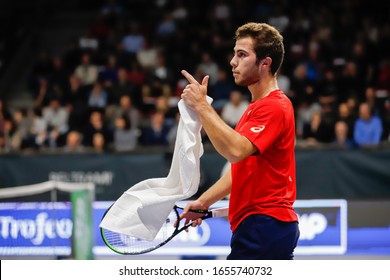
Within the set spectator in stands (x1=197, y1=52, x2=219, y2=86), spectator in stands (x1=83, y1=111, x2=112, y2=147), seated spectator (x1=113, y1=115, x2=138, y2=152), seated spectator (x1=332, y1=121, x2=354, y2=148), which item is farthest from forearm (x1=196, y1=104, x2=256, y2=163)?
spectator in stands (x1=197, y1=52, x2=219, y2=86)

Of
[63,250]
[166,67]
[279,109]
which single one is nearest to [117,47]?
[166,67]

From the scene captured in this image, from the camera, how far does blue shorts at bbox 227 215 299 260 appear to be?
444 cm

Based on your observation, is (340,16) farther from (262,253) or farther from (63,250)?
(262,253)

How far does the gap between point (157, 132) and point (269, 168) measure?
33.1 ft

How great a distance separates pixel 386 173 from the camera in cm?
1267

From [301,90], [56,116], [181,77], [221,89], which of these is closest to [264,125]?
[301,90]

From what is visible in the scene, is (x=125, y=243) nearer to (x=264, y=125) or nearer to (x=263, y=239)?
(x=263, y=239)

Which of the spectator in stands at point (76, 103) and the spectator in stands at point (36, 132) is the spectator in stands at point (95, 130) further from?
the spectator in stands at point (36, 132)

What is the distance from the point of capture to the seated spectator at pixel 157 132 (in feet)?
47.2

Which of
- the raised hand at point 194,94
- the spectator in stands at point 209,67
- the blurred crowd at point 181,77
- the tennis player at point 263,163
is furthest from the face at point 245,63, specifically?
the spectator in stands at point 209,67

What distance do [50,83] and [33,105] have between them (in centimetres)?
103

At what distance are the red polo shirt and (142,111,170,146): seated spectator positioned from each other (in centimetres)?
982

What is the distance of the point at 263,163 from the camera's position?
4.45 metres

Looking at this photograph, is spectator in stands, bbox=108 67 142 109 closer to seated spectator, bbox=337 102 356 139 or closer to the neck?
seated spectator, bbox=337 102 356 139
